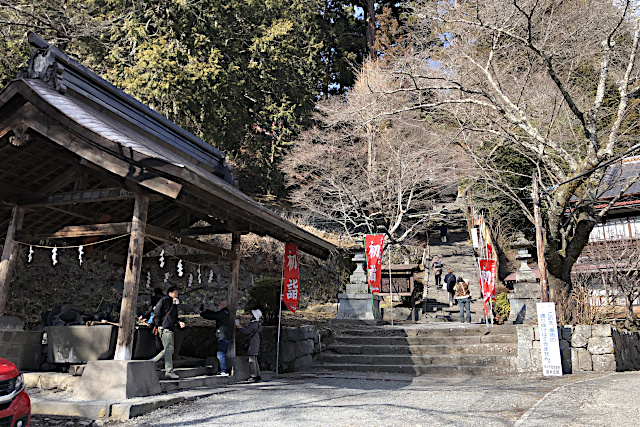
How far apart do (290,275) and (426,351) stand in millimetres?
4047

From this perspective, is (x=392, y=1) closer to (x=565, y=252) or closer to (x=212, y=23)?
(x=212, y=23)

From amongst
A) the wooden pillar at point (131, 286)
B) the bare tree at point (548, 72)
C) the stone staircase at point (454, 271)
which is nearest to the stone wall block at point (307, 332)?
the wooden pillar at point (131, 286)

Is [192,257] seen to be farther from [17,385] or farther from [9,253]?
[17,385]

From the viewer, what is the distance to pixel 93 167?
22.5ft

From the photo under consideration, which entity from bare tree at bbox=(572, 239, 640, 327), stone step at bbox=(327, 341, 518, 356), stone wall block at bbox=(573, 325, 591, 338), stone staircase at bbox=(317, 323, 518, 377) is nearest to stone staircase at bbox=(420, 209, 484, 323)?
bare tree at bbox=(572, 239, 640, 327)

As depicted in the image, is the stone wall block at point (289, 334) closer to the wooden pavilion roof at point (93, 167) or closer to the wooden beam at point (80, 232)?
the wooden pavilion roof at point (93, 167)

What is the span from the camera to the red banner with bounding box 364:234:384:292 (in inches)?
598

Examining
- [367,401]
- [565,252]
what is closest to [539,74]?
[565,252]

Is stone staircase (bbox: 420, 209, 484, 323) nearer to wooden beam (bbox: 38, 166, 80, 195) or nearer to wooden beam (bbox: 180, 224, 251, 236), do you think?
wooden beam (bbox: 180, 224, 251, 236)

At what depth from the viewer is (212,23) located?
19188 millimetres

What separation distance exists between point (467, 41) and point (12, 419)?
40.8ft

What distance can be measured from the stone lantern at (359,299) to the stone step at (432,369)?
4.50m

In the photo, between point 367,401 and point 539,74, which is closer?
point 367,401

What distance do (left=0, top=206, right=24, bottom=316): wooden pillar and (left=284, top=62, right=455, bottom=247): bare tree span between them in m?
15.6
